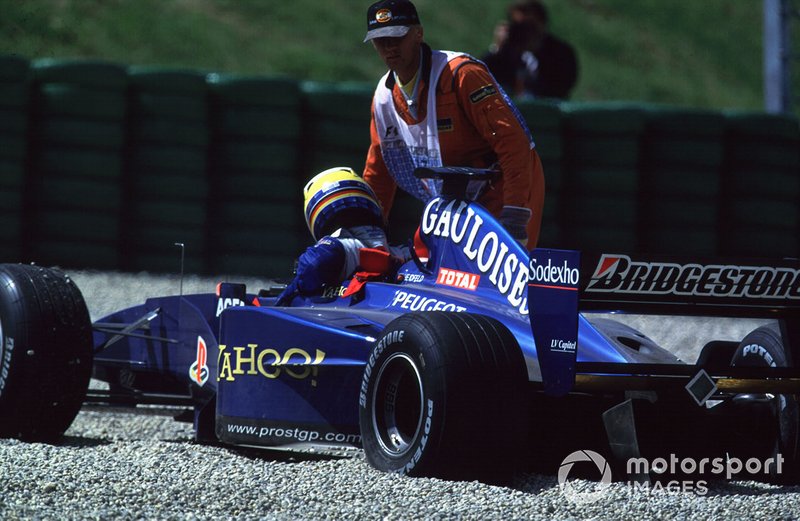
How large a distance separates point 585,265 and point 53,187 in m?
7.04

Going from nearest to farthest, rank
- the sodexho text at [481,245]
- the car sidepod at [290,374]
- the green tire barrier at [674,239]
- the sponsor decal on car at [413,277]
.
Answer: the sodexho text at [481,245] < the car sidepod at [290,374] < the sponsor decal on car at [413,277] < the green tire barrier at [674,239]

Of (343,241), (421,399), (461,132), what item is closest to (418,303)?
(343,241)

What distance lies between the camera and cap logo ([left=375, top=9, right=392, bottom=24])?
5934 millimetres

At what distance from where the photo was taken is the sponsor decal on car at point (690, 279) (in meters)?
4.09

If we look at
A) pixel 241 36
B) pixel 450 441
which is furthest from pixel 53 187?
pixel 241 36

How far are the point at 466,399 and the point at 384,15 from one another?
2.47 m

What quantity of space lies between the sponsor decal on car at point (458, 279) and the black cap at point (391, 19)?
135cm

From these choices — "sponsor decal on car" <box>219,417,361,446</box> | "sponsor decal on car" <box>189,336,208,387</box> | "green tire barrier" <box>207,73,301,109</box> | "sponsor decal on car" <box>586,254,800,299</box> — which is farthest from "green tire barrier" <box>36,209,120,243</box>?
"sponsor decal on car" <box>586,254,800,299</box>

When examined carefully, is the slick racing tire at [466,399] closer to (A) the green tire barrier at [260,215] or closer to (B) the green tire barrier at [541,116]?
(A) the green tire barrier at [260,215]

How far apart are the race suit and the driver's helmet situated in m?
0.48

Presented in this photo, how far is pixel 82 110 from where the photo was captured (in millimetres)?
10297

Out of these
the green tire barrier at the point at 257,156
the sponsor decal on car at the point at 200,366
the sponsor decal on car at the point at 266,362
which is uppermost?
the green tire barrier at the point at 257,156

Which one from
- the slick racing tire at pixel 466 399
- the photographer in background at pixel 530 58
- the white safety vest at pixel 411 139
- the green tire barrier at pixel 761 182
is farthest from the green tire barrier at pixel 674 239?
the slick racing tire at pixel 466 399

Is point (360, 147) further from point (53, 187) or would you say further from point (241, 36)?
point (241, 36)
